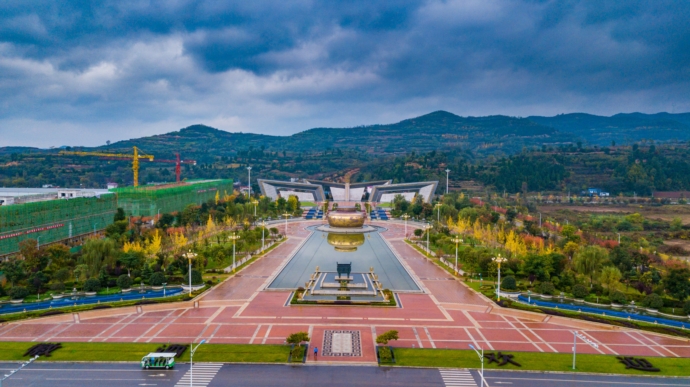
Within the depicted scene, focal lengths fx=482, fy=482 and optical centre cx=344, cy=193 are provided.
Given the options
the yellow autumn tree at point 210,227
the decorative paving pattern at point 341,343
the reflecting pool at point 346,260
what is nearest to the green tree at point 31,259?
the reflecting pool at point 346,260

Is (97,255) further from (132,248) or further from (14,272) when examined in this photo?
(14,272)

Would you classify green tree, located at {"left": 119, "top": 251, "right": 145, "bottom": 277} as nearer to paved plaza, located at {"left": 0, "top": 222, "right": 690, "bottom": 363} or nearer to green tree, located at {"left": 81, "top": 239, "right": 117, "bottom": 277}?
green tree, located at {"left": 81, "top": 239, "right": 117, "bottom": 277}

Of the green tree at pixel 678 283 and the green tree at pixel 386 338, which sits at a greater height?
the green tree at pixel 678 283

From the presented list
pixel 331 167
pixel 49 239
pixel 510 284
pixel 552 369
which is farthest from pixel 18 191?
pixel 331 167

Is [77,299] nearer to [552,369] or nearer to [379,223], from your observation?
[552,369]

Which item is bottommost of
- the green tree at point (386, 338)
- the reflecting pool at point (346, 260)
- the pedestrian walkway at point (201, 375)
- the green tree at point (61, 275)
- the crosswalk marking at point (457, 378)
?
the crosswalk marking at point (457, 378)

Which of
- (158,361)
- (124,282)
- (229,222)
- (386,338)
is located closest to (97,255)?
(124,282)

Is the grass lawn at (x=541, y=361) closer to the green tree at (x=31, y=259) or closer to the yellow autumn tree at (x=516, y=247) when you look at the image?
the yellow autumn tree at (x=516, y=247)
